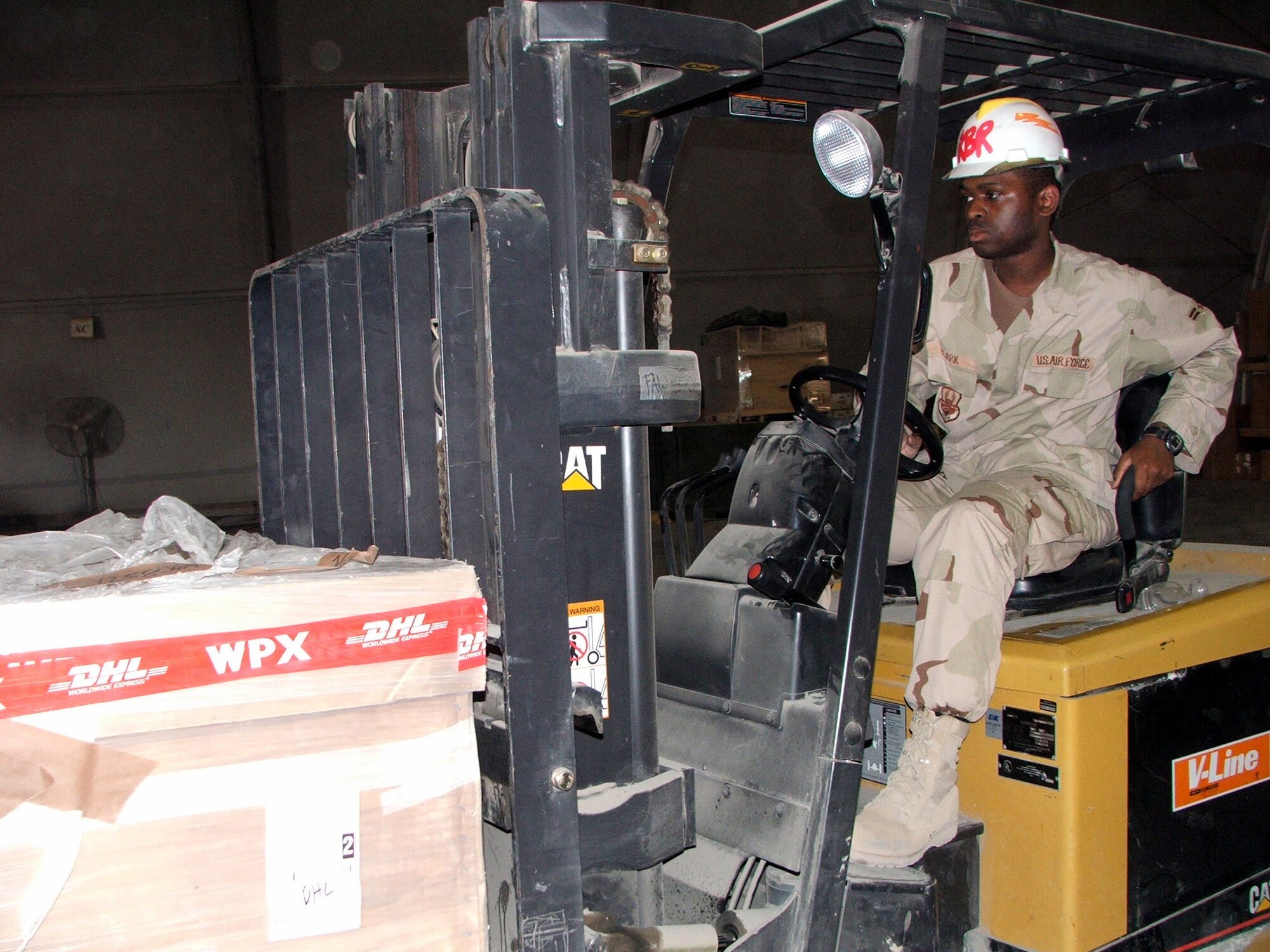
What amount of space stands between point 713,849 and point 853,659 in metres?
0.53

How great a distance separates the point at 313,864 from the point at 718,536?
1.37 metres

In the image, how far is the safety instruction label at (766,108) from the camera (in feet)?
8.77

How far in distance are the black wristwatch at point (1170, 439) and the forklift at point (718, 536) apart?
0.49ft

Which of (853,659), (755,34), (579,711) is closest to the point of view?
(579,711)

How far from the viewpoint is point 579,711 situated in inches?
66.4

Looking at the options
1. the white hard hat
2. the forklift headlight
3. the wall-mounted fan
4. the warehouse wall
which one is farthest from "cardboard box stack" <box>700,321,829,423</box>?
the forklift headlight

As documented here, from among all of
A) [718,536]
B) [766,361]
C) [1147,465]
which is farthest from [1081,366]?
[766,361]

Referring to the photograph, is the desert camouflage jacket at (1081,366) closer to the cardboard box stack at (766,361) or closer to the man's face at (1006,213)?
the man's face at (1006,213)

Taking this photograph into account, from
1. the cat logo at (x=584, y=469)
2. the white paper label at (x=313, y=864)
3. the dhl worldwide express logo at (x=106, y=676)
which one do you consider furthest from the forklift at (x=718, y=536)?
the dhl worldwide express logo at (x=106, y=676)

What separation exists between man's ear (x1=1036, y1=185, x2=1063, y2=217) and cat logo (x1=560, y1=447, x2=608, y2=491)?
4.74 feet

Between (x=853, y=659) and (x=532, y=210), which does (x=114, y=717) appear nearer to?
(x=532, y=210)

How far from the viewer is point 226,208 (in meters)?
12.5

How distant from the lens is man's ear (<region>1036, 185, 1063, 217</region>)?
268cm

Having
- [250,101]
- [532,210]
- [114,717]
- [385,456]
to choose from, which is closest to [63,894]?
[114,717]
